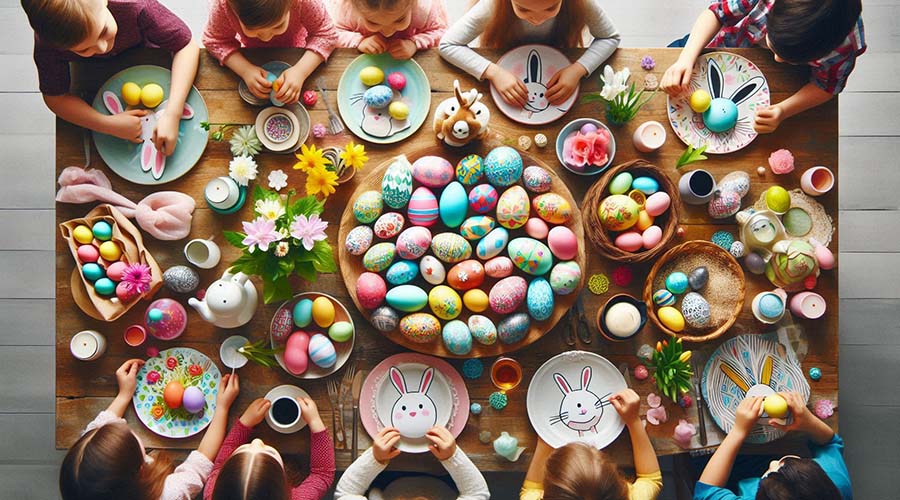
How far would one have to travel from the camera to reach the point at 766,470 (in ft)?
5.54

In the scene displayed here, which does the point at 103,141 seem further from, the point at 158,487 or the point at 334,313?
the point at 158,487

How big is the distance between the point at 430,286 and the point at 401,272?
92mm

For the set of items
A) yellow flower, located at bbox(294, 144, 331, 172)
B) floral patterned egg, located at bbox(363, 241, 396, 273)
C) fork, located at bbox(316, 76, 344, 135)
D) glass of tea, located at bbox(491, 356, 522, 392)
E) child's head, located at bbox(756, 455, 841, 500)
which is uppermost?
fork, located at bbox(316, 76, 344, 135)

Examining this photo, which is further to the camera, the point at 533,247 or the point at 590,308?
the point at 590,308

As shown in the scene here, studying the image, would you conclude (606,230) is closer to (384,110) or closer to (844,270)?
(384,110)

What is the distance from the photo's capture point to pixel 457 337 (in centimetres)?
152

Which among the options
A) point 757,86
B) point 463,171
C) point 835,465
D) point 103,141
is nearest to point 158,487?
point 103,141

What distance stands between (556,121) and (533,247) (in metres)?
0.37

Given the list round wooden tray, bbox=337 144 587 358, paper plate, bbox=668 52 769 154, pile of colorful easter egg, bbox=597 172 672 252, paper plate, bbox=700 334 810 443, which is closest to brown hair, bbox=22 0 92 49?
round wooden tray, bbox=337 144 587 358

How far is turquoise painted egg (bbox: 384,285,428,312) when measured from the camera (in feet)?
4.94

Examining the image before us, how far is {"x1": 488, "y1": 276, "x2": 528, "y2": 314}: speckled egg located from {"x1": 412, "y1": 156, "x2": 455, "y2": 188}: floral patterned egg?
0.29 meters

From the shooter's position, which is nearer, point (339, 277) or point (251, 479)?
point (251, 479)

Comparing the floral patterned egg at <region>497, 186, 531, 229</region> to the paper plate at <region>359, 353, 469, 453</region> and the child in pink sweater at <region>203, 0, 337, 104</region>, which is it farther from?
the child in pink sweater at <region>203, 0, 337, 104</region>

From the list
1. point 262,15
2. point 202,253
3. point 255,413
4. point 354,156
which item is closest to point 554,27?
point 354,156
